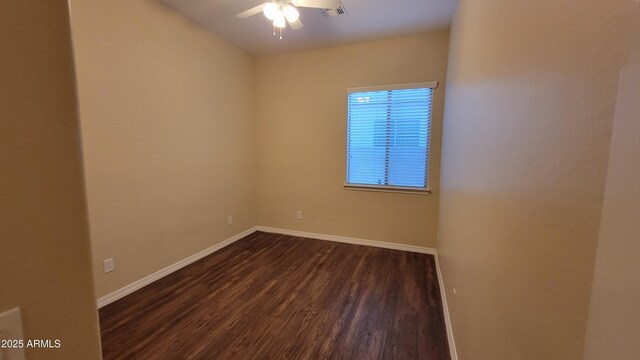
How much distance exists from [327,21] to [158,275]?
3.42m

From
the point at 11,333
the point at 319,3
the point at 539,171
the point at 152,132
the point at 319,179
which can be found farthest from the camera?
the point at 319,179

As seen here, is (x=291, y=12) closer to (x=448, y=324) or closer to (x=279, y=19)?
(x=279, y=19)

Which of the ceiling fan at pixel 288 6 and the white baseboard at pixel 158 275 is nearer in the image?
the ceiling fan at pixel 288 6

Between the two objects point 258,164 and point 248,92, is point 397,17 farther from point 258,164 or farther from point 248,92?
point 258,164

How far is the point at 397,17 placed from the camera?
8.87ft

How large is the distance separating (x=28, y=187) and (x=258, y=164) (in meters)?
3.81

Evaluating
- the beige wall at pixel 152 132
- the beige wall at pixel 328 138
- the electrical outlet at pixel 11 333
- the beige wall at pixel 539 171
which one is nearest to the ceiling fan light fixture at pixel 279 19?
the beige wall at pixel 152 132

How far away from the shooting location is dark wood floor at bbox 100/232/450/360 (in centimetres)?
171

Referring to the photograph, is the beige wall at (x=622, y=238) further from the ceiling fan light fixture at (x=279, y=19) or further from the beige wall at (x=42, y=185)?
the ceiling fan light fixture at (x=279, y=19)

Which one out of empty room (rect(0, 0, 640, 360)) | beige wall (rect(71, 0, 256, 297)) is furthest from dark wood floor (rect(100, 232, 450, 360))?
beige wall (rect(71, 0, 256, 297))

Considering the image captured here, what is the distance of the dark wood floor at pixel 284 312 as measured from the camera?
1708 millimetres

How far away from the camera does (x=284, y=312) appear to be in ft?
6.86

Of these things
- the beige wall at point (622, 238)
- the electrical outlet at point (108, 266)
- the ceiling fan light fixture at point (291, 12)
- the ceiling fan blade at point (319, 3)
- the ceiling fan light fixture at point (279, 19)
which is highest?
the ceiling fan blade at point (319, 3)

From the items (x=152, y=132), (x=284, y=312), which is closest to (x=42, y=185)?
(x=284, y=312)
